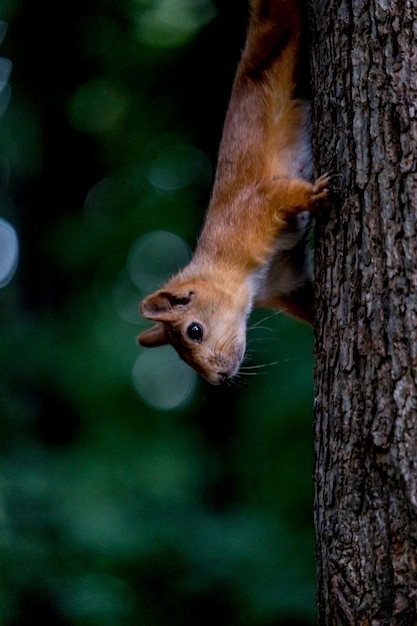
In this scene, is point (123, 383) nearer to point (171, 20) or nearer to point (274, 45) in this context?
point (171, 20)

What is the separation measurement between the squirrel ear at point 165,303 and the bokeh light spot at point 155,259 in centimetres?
209

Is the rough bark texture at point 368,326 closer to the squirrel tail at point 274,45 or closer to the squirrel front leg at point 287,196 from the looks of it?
the squirrel front leg at point 287,196

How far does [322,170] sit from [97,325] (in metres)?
3.01

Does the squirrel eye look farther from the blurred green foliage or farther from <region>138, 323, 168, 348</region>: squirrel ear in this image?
the blurred green foliage

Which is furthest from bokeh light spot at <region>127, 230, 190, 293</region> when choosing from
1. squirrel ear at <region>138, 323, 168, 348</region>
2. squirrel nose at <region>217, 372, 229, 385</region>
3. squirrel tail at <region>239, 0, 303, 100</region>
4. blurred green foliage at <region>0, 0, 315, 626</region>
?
squirrel nose at <region>217, 372, 229, 385</region>

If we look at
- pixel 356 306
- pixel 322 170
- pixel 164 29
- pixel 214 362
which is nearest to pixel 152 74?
pixel 164 29

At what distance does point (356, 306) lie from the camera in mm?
2516

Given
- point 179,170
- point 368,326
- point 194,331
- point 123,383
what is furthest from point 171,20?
point 368,326

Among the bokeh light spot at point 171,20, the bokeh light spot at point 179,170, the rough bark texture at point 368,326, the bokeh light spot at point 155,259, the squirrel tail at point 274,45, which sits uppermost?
the bokeh light spot at point 171,20

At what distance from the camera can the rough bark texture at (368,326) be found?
2291 mm

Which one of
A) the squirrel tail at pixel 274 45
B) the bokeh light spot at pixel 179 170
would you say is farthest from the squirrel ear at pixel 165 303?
the bokeh light spot at pixel 179 170

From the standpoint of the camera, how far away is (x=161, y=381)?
671 cm

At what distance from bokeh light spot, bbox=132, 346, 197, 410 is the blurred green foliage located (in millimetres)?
85

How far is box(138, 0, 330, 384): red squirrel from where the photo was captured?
3705mm
